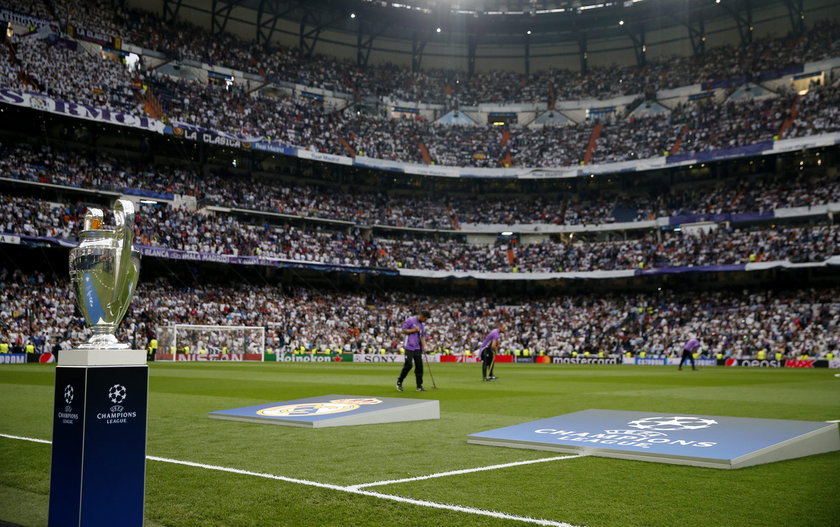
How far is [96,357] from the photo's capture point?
498cm

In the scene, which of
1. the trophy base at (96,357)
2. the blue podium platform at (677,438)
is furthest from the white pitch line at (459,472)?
the trophy base at (96,357)

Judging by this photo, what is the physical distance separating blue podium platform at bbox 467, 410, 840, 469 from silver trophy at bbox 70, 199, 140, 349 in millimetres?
5808

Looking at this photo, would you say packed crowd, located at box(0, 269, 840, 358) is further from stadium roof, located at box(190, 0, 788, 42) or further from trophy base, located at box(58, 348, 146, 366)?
trophy base, located at box(58, 348, 146, 366)

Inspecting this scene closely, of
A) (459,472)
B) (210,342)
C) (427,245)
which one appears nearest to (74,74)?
(210,342)

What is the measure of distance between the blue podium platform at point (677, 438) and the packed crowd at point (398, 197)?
1792 inches

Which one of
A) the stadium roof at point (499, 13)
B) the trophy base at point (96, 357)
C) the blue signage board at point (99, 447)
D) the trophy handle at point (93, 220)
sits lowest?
the blue signage board at point (99, 447)

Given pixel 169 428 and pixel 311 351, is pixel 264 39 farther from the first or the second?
pixel 169 428

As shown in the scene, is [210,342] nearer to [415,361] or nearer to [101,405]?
[415,361]

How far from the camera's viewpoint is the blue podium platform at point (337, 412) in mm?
11641

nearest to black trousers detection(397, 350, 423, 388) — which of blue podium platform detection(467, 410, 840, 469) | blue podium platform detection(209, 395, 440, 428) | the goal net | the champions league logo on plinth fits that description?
blue podium platform detection(209, 395, 440, 428)

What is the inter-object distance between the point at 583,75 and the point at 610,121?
25.5 feet

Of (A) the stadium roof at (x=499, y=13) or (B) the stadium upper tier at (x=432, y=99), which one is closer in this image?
(B) the stadium upper tier at (x=432, y=99)

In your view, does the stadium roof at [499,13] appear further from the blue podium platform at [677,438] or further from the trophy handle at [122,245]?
the trophy handle at [122,245]

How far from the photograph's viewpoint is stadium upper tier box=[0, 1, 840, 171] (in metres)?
52.6
